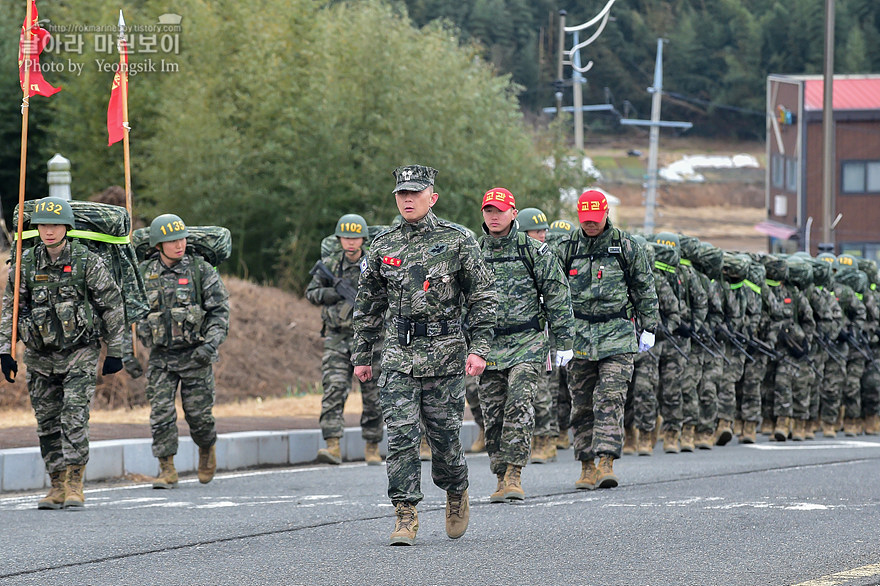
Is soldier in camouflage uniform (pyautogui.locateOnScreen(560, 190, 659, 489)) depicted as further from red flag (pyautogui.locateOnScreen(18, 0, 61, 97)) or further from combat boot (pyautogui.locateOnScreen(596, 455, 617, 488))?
red flag (pyautogui.locateOnScreen(18, 0, 61, 97))

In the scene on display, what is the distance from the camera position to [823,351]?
19.3 metres

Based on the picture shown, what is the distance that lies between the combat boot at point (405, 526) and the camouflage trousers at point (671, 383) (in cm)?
758

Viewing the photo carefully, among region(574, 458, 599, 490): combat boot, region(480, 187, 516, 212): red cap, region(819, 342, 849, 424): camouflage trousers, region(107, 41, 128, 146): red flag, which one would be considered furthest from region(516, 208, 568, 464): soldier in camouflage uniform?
region(819, 342, 849, 424): camouflage trousers

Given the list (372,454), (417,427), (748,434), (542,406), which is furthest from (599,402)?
(748,434)

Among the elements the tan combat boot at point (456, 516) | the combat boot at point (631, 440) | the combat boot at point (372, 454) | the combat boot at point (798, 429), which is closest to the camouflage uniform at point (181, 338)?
the combat boot at point (372, 454)

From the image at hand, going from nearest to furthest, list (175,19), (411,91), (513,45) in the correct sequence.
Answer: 1. (411,91)
2. (175,19)
3. (513,45)

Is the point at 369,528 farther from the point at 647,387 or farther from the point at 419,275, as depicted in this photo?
the point at 647,387

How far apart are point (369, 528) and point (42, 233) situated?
330 cm

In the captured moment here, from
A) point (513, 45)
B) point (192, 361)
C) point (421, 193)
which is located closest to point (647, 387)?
point (192, 361)

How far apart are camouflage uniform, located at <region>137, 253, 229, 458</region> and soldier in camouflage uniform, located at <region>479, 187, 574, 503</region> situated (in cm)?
276

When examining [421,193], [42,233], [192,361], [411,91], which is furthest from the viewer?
[411,91]

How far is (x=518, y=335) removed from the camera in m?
10.5

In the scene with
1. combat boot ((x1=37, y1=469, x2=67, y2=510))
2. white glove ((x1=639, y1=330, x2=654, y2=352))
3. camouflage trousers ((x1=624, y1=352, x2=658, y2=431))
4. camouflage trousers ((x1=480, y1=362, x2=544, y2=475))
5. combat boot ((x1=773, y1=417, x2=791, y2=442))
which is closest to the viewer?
camouflage trousers ((x1=480, y1=362, x2=544, y2=475))

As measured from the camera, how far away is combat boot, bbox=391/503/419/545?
8.21 m
